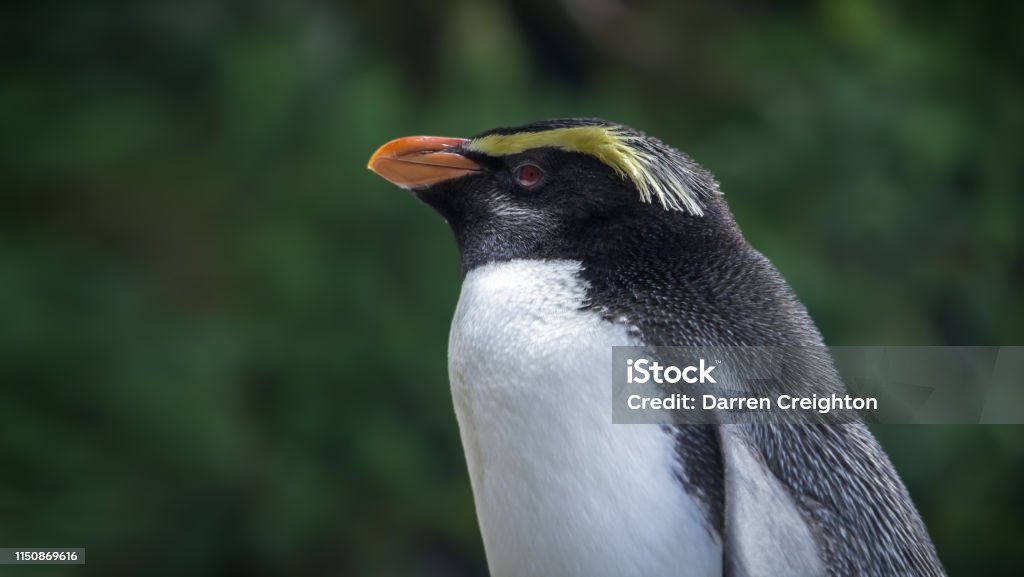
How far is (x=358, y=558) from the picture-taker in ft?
7.09

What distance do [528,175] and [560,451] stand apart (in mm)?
220

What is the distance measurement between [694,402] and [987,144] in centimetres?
178

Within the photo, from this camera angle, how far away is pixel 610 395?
2.45ft

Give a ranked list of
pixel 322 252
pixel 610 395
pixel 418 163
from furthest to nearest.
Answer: pixel 322 252, pixel 418 163, pixel 610 395

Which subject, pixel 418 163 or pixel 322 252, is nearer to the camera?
pixel 418 163

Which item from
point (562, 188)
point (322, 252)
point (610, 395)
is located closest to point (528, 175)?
point (562, 188)

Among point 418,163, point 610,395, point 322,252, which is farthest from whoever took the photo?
point 322,252

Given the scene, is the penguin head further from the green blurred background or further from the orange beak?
the green blurred background

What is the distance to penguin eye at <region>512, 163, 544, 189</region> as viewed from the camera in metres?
0.83

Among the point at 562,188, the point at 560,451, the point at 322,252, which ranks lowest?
the point at 560,451

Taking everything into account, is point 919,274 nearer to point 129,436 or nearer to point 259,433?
point 259,433

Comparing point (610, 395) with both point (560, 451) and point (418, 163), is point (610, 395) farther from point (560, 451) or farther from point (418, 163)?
point (418, 163)

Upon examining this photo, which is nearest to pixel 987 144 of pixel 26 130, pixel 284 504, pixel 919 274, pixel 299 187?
pixel 919 274

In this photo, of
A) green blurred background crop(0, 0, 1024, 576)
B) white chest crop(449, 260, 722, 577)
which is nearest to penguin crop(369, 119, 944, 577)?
white chest crop(449, 260, 722, 577)
